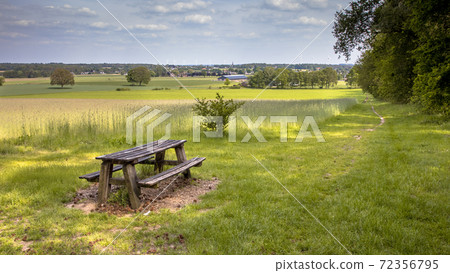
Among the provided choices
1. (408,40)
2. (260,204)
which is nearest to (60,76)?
(408,40)

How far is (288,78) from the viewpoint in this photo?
20156 mm

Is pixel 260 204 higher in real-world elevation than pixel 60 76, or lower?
lower

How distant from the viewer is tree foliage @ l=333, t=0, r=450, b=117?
5.50 meters

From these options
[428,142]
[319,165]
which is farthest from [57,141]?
[428,142]

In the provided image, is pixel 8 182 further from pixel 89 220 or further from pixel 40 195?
pixel 89 220

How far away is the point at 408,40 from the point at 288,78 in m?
8.66

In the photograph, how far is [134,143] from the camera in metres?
11.6

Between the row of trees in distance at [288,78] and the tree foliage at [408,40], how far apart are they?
3446 millimetres

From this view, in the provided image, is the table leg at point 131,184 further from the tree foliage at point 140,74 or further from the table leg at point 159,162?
the tree foliage at point 140,74

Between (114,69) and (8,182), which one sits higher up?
(114,69)

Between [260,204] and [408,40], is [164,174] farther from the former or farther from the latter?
[408,40]

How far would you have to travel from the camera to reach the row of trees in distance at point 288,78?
51.4ft

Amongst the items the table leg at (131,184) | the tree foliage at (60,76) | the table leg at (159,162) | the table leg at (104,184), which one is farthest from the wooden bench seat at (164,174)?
the tree foliage at (60,76)
